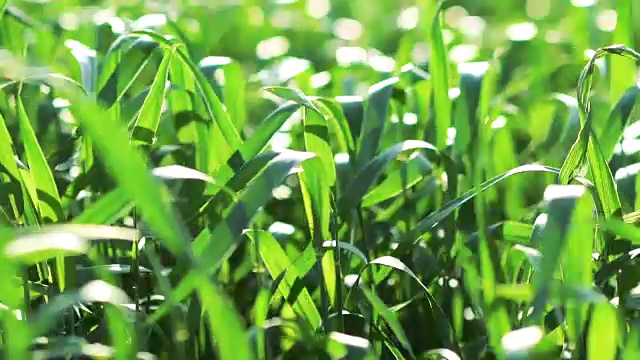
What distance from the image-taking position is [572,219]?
1047 millimetres

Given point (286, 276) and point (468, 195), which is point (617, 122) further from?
point (286, 276)

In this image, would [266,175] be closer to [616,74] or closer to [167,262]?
[167,262]

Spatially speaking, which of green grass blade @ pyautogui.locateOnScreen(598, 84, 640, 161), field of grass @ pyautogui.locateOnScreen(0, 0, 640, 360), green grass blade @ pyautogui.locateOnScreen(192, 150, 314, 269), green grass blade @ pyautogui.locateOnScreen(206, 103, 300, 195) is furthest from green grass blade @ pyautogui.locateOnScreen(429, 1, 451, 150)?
green grass blade @ pyautogui.locateOnScreen(192, 150, 314, 269)

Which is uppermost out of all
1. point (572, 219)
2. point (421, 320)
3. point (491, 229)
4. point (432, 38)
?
point (432, 38)

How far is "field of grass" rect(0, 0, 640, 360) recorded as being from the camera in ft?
3.32

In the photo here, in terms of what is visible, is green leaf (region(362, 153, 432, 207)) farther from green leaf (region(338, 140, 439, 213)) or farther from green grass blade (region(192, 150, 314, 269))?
green grass blade (region(192, 150, 314, 269))

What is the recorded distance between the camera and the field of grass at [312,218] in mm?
1012

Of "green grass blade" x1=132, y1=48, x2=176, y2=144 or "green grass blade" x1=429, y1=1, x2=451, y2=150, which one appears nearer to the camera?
"green grass blade" x1=132, y1=48, x2=176, y2=144

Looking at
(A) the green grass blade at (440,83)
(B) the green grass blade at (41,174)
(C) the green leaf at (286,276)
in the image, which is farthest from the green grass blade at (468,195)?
(B) the green grass blade at (41,174)

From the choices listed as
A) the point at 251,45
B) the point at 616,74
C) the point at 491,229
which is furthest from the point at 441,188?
the point at 251,45

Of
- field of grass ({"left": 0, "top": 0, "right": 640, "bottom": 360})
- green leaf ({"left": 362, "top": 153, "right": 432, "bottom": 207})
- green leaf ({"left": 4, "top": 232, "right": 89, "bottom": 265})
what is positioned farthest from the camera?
green leaf ({"left": 362, "top": 153, "right": 432, "bottom": 207})

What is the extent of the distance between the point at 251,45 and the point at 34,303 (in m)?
2.14

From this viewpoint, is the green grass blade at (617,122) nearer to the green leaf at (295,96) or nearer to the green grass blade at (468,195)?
the green grass blade at (468,195)

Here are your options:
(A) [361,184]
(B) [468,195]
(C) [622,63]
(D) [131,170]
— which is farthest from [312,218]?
(C) [622,63]
